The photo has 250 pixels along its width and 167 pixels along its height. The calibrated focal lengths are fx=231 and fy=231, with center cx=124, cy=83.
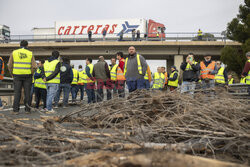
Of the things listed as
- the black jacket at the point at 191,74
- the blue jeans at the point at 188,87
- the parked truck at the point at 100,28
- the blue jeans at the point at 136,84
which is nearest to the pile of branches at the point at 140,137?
the blue jeans at the point at 188,87

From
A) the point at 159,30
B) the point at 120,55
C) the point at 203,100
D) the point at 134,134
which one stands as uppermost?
the point at 159,30

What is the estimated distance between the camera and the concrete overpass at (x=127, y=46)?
31016 millimetres

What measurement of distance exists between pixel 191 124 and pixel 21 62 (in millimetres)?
6040

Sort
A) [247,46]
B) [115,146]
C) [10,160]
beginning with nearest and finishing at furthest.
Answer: [10,160] → [115,146] → [247,46]

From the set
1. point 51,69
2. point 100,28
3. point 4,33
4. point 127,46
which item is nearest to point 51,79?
point 51,69

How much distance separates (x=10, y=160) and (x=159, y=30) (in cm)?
3249

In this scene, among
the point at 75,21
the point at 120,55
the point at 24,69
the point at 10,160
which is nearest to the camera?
the point at 10,160

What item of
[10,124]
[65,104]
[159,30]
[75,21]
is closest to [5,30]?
[75,21]

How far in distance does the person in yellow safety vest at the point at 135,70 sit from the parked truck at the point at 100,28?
1034 inches

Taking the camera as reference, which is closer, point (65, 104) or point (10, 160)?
point (10, 160)

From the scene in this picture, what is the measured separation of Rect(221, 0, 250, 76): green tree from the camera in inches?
944

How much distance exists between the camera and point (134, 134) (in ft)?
8.12

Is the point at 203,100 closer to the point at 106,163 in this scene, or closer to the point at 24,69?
the point at 106,163

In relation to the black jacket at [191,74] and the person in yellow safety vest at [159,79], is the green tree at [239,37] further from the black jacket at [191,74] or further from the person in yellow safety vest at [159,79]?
the black jacket at [191,74]
